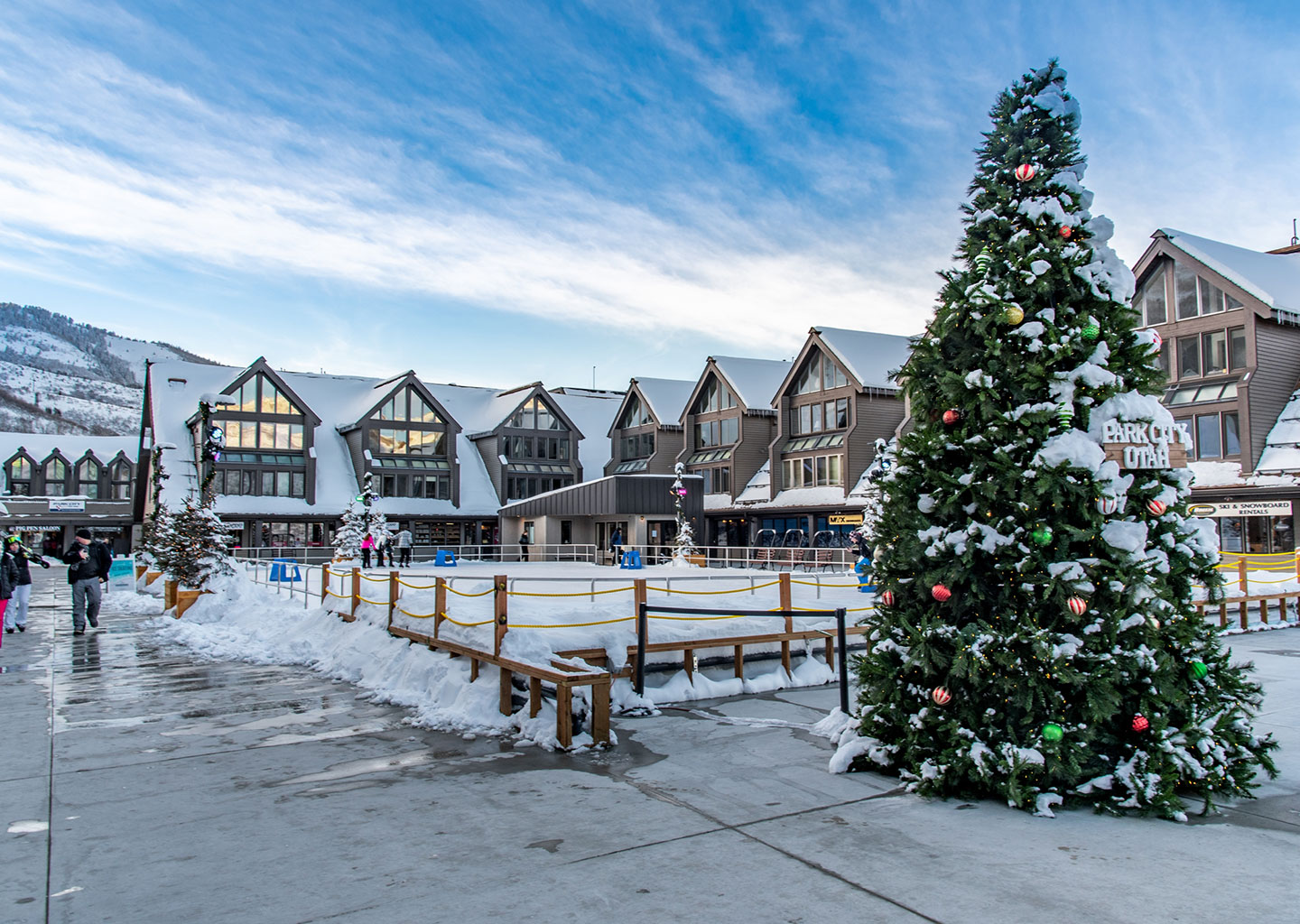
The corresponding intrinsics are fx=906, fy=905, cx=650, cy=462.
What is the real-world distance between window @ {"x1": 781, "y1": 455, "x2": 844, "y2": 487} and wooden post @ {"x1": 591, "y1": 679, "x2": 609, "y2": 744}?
3542cm

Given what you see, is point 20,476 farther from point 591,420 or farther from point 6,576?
point 6,576

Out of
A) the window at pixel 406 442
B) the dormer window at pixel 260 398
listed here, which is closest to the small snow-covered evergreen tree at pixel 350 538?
the window at pixel 406 442

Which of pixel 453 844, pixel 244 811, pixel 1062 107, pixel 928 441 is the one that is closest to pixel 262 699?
pixel 244 811

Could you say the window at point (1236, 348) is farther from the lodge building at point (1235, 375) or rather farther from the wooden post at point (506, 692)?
the wooden post at point (506, 692)

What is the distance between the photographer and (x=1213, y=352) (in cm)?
3228

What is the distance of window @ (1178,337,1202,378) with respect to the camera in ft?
107

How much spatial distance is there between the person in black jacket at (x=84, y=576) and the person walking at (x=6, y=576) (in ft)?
6.73

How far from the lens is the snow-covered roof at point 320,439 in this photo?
165ft

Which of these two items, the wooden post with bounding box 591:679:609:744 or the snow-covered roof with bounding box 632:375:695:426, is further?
the snow-covered roof with bounding box 632:375:695:426

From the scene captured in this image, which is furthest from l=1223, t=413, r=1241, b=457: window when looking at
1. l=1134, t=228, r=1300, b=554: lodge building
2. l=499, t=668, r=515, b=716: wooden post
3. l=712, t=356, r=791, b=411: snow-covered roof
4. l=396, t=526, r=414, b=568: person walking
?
l=396, t=526, r=414, b=568: person walking

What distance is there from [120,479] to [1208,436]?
75548mm

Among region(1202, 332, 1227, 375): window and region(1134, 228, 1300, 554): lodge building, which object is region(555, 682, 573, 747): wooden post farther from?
region(1202, 332, 1227, 375): window

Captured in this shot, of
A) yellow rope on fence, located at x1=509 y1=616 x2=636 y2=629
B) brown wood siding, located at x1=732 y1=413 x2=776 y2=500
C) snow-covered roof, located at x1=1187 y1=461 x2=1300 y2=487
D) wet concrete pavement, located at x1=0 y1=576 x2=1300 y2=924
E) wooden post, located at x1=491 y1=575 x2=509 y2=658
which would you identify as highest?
brown wood siding, located at x1=732 y1=413 x2=776 y2=500

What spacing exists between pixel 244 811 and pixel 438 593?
5407mm
